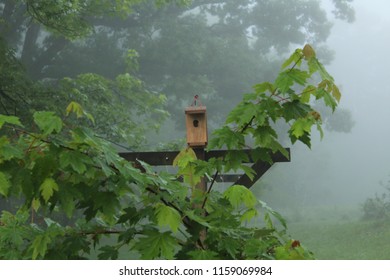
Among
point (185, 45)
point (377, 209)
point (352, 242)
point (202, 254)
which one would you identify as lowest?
point (202, 254)

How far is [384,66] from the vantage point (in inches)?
3883

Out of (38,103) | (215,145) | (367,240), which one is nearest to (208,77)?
(367,240)

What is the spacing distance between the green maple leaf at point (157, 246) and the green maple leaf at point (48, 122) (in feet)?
1.82

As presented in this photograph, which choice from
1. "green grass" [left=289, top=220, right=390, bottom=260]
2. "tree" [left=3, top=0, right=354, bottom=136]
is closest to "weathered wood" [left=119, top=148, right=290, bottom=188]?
"green grass" [left=289, top=220, right=390, bottom=260]

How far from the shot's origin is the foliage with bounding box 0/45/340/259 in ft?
5.56

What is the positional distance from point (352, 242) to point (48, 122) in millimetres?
19149

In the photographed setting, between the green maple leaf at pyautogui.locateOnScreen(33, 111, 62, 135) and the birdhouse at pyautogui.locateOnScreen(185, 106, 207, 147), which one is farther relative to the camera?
the birdhouse at pyautogui.locateOnScreen(185, 106, 207, 147)

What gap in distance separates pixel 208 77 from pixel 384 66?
8287 centimetres

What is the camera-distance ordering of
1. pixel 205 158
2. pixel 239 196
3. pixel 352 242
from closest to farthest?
pixel 239 196, pixel 205 158, pixel 352 242

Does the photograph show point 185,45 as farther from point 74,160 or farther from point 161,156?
point 74,160

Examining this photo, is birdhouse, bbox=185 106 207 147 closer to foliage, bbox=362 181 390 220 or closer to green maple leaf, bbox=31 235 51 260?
green maple leaf, bbox=31 235 51 260

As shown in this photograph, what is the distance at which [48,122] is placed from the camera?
1640 millimetres

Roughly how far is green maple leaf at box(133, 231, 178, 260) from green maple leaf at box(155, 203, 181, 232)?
86 millimetres

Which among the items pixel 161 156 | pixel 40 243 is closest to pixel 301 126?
pixel 40 243
